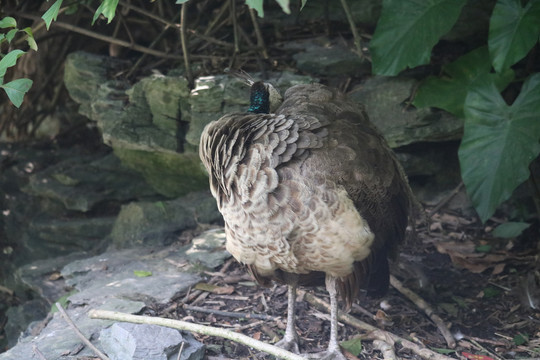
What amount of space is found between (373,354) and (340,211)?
92 cm

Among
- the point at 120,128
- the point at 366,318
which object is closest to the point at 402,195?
the point at 366,318

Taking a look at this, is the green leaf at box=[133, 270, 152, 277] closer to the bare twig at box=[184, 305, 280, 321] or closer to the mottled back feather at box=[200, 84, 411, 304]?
the bare twig at box=[184, 305, 280, 321]

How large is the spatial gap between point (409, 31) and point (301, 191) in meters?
1.76

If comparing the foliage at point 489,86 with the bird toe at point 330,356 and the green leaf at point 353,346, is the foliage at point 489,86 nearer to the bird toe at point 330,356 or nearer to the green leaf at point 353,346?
the green leaf at point 353,346

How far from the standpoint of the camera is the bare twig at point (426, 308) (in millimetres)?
3596

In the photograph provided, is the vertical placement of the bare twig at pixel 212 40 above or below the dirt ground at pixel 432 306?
above

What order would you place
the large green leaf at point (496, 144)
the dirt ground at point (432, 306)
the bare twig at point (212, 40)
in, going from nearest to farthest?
the dirt ground at point (432, 306) → the large green leaf at point (496, 144) → the bare twig at point (212, 40)

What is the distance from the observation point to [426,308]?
3.87 metres

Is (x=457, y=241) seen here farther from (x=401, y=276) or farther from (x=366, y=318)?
(x=366, y=318)

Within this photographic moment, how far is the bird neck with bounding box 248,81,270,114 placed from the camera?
3.34 metres

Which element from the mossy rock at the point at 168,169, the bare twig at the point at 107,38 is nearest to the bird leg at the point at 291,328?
the mossy rock at the point at 168,169

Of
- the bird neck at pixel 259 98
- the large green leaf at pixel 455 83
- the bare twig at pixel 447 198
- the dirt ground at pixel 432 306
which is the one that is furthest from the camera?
the bare twig at pixel 447 198

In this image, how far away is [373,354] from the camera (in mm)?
3457

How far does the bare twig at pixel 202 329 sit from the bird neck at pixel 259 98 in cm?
115
